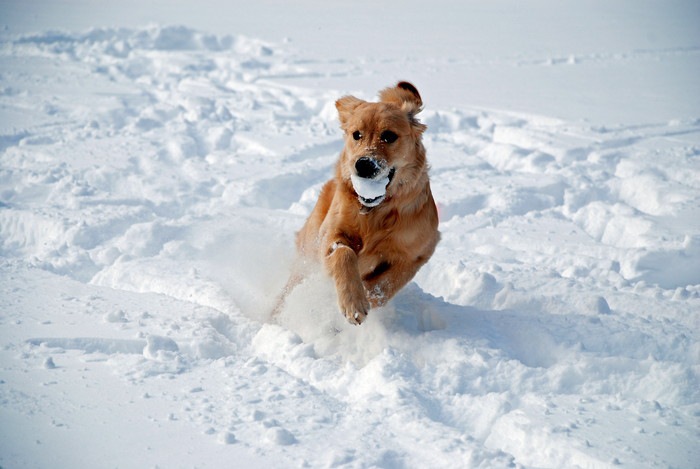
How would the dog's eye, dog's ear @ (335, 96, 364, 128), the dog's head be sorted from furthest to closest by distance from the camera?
1. dog's ear @ (335, 96, 364, 128)
2. the dog's eye
3. the dog's head

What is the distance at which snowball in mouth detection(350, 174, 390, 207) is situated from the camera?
285cm

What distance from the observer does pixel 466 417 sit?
221 centimetres

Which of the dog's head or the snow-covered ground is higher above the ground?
the dog's head

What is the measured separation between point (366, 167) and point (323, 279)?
0.72 meters

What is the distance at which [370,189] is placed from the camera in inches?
113

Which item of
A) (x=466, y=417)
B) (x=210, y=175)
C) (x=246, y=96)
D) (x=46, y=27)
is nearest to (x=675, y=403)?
(x=466, y=417)

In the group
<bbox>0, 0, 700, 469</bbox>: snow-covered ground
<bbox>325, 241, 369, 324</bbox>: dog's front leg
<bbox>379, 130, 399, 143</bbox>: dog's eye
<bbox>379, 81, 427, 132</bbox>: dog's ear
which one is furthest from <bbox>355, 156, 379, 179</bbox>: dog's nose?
<bbox>0, 0, 700, 469</bbox>: snow-covered ground

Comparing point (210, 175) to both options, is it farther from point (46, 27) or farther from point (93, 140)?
point (46, 27)

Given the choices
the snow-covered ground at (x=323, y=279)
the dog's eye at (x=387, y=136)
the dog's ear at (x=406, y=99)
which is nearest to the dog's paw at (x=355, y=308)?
the snow-covered ground at (x=323, y=279)

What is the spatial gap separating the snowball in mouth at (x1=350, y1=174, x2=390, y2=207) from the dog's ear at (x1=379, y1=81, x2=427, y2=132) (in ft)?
1.40

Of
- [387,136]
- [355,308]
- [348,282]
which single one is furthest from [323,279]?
[387,136]

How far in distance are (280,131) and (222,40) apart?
6191 millimetres

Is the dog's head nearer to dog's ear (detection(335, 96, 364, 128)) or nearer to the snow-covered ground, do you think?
dog's ear (detection(335, 96, 364, 128))

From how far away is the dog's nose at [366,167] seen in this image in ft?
9.08
